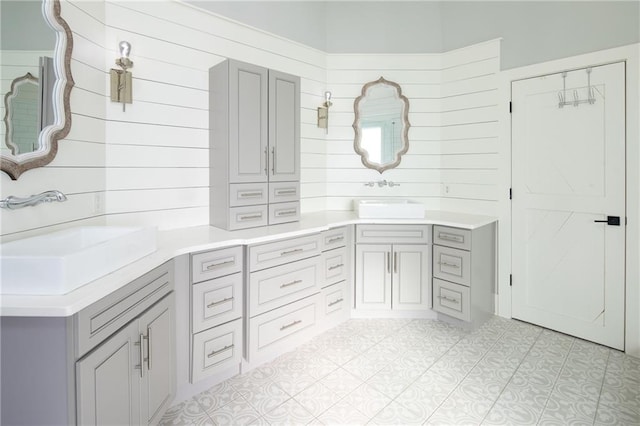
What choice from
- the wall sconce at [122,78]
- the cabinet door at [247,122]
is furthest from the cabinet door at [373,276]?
the wall sconce at [122,78]

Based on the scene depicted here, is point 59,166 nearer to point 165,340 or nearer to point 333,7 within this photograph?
point 165,340

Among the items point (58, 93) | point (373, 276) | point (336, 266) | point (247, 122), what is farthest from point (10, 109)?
point (373, 276)

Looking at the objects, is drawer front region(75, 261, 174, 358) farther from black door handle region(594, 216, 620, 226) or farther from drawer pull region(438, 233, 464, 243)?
black door handle region(594, 216, 620, 226)

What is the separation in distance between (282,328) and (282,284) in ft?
1.05

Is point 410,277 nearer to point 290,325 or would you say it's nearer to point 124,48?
point 290,325

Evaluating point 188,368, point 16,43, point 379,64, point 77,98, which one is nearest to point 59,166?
point 77,98

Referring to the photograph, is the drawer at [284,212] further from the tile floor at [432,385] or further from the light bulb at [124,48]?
the light bulb at [124,48]

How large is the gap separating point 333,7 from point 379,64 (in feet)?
2.46

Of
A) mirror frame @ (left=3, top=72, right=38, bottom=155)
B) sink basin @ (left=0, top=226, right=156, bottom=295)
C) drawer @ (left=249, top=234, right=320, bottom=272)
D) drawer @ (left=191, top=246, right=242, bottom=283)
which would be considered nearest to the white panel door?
drawer @ (left=249, top=234, right=320, bottom=272)

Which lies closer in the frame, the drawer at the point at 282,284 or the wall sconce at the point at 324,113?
the drawer at the point at 282,284

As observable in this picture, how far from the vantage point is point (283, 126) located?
273cm

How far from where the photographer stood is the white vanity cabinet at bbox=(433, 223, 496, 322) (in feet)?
9.57

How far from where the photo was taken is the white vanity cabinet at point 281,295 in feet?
7.61

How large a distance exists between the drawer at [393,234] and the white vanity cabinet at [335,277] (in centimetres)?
13
